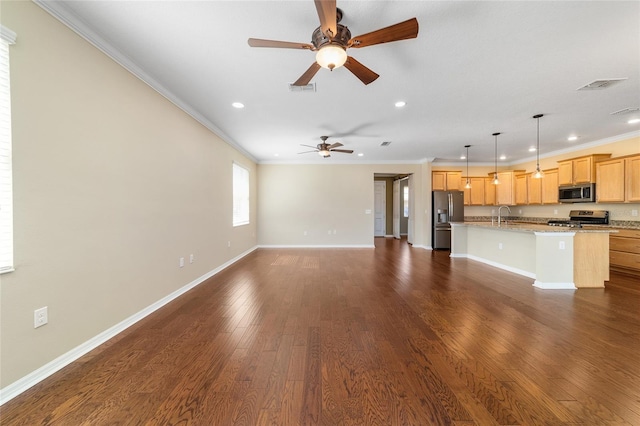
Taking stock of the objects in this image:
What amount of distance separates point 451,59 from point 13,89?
3.52 metres

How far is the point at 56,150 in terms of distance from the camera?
1.82m

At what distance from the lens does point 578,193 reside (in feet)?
17.9

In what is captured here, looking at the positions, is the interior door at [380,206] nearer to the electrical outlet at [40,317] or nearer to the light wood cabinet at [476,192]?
the light wood cabinet at [476,192]

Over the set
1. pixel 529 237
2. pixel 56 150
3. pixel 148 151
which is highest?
pixel 148 151

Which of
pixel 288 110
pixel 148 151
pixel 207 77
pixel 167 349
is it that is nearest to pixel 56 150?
pixel 148 151

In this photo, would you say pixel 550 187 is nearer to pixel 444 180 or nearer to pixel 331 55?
pixel 444 180

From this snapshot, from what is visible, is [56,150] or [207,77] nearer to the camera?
[56,150]

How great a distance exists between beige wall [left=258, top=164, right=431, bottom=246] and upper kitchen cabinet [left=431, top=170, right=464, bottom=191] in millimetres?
375

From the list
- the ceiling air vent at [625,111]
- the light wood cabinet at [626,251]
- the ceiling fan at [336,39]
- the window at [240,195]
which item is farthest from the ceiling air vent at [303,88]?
the light wood cabinet at [626,251]

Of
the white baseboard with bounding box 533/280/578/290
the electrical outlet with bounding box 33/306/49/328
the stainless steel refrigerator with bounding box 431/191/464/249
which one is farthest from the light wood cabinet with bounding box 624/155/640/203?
the electrical outlet with bounding box 33/306/49/328

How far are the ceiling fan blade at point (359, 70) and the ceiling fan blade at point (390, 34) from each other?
15 centimetres

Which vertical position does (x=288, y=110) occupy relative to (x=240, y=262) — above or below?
above

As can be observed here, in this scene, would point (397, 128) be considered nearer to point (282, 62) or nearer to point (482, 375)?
point (282, 62)

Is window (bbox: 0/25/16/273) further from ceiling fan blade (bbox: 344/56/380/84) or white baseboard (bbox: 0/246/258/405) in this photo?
ceiling fan blade (bbox: 344/56/380/84)
